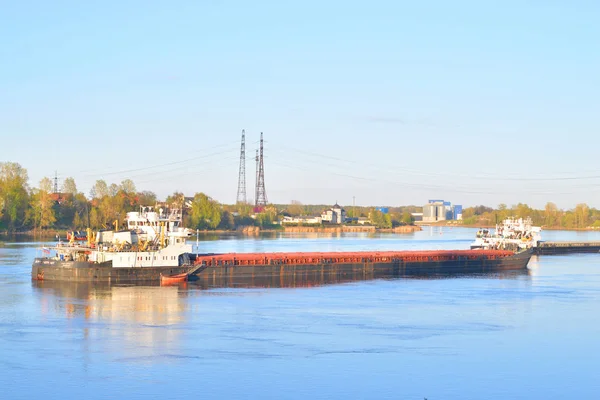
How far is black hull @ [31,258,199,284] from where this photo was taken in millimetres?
49987

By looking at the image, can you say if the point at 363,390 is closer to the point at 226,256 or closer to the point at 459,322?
the point at 459,322

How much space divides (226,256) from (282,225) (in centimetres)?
13718

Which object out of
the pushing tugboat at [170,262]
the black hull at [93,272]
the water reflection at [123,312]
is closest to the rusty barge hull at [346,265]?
the pushing tugboat at [170,262]

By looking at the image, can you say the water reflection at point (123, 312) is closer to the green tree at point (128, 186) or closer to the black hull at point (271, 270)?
the black hull at point (271, 270)

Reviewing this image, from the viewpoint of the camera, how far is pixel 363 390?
2675 centimetres

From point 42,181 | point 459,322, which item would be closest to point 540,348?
point 459,322

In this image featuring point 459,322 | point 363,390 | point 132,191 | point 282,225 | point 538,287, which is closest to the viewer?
point 363,390

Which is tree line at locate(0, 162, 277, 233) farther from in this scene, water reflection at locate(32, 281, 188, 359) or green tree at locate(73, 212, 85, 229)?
water reflection at locate(32, 281, 188, 359)

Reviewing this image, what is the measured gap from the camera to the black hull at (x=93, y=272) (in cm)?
4999

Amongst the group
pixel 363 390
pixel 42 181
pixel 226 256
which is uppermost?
pixel 42 181

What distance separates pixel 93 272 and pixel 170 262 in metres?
5.00

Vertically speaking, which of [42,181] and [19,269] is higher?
[42,181]

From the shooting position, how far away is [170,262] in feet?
171

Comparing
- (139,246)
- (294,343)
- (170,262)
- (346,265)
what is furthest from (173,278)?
(294,343)
